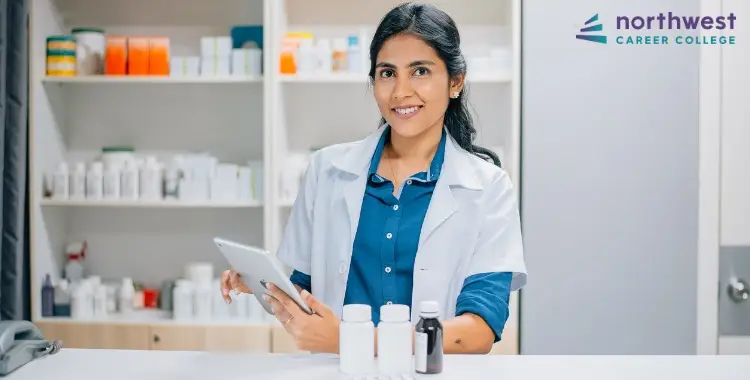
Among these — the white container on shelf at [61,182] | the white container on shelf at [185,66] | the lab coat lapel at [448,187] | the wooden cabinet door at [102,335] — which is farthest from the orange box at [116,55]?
the lab coat lapel at [448,187]

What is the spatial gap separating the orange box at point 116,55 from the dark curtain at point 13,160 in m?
0.31

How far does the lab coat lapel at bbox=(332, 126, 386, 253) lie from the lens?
1.96m

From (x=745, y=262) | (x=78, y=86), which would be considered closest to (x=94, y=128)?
(x=78, y=86)

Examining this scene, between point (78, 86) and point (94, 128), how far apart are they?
0.64 feet

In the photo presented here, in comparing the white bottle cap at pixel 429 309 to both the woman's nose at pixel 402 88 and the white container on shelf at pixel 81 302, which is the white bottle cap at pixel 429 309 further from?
the white container on shelf at pixel 81 302

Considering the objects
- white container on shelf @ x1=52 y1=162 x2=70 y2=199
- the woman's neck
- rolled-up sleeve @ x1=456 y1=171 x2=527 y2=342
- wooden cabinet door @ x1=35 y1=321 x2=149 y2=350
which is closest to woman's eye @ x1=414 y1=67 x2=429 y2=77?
the woman's neck

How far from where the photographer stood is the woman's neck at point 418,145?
2.03 metres

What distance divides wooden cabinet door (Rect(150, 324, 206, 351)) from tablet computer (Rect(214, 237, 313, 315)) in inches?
64.8

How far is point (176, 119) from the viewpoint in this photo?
3.61 meters

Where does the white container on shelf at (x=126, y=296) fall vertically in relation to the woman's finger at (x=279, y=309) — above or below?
below

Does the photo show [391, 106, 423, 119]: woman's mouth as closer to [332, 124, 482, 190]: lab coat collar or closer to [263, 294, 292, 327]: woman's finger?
[332, 124, 482, 190]: lab coat collar

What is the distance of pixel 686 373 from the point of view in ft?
5.23

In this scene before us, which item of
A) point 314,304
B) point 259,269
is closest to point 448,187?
point 314,304

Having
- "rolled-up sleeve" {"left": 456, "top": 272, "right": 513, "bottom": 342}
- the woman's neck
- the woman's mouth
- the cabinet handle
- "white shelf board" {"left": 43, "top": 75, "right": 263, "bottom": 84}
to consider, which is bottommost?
the cabinet handle
